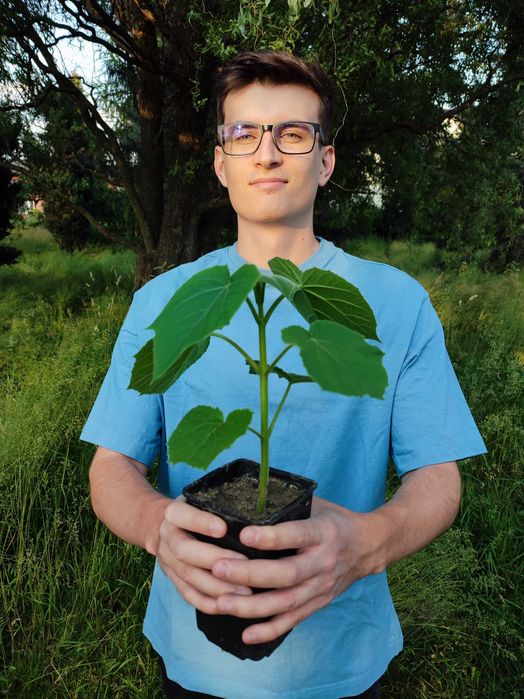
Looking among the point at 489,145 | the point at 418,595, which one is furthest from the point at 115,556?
the point at 489,145

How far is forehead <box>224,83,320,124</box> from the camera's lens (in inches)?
53.2

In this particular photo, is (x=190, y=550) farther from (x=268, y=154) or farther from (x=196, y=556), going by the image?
(x=268, y=154)

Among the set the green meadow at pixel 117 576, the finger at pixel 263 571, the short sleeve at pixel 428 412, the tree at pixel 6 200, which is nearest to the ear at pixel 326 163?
the short sleeve at pixel 428 412

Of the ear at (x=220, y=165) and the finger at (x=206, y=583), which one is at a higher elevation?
the ear at (x=220, y=165)

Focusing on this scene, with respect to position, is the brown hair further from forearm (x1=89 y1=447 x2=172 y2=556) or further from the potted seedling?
forearm (x1=89 y1=447 x2=172 y2=556)

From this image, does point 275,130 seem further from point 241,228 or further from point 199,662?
point 199,662

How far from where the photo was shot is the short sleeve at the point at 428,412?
124 cm

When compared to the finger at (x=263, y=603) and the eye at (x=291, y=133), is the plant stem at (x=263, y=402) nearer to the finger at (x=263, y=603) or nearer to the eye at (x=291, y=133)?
the finger at (x=263, y=603)

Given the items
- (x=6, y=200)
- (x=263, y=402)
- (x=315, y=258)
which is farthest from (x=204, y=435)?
(x=6, y=200)

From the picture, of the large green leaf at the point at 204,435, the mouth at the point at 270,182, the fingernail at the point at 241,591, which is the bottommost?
the fingernail at the point at 241,591

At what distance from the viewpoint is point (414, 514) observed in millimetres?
1103

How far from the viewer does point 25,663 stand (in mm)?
2117

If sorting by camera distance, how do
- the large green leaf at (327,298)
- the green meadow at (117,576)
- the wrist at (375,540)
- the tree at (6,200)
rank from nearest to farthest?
the large green leaf at (327,298) < the wrist at (375,540) < the green meadow at (117,576) < the tree at (6,200)

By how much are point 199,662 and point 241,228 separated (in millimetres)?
1030
